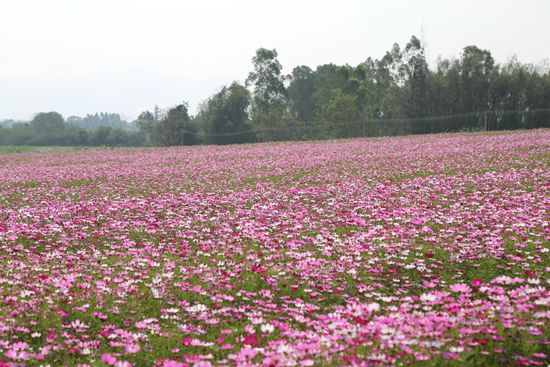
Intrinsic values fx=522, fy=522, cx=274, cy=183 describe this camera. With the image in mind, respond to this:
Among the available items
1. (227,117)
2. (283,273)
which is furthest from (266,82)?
(283,273)

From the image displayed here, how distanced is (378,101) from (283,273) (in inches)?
4105

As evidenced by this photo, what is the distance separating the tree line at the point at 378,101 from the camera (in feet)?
254

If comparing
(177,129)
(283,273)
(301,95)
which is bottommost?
(283,273)

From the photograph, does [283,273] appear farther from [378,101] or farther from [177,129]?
[378,101]

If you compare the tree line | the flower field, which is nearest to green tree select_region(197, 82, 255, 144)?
the tree line

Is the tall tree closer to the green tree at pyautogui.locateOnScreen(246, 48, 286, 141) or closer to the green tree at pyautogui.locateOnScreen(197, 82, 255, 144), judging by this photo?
the green tree at pyautogui.locateOnScreen(246, 48, 286, 141)

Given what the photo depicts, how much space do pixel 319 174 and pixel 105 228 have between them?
1352 cm

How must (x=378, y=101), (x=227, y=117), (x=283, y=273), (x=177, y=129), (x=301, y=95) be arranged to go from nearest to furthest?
(x=283, y=273) → (x=227, y=117) → (x=177, y=129) → (x=378, y=101) → (x=301, y=95)

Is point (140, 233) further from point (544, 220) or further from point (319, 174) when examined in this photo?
point (319, 174)

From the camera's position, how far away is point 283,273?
9219 mm

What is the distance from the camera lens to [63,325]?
6980 mm

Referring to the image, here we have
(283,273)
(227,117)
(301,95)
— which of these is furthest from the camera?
(301,95)

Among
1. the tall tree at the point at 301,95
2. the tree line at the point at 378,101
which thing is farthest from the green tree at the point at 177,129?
the tall tree at the point at 301,95

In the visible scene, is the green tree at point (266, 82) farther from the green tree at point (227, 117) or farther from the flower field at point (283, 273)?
the flower field at point (283, 273)
